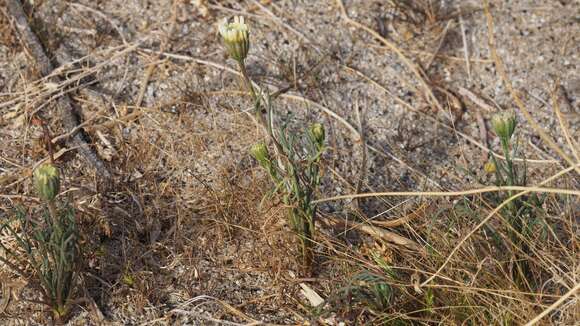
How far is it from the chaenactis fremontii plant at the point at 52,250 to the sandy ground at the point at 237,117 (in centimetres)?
9

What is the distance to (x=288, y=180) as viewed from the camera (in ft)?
7.15

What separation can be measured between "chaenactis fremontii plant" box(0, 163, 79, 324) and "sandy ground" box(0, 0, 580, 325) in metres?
0.09

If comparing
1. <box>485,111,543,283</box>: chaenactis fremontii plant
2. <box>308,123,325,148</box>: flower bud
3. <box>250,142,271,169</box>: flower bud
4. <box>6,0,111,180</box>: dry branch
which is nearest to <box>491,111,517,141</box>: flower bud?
<box>485,111,543,283</box>: chaenactis fremontii plant

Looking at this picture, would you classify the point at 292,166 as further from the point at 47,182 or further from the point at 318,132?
the point at 47,182

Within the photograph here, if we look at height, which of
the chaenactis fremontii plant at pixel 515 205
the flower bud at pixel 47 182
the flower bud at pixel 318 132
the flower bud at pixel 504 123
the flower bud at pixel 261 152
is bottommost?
the chaenactis fremontii plant at pixel 515 205

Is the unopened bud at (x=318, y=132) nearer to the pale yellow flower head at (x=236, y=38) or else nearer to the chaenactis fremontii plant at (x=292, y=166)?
the chaenactis fremontii plant at (x=292, y=166)

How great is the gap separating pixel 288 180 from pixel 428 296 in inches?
18.9

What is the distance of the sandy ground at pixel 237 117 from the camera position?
233cm

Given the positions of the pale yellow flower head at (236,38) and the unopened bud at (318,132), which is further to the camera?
the unopened bud at (318,132)

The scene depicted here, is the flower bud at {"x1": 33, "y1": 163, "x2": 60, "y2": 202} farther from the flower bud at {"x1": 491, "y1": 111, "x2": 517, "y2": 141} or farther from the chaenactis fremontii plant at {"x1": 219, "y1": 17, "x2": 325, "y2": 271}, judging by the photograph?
the flower bud at {"x1": 491, "y1": 111, "x2": 517, "y2": 141}

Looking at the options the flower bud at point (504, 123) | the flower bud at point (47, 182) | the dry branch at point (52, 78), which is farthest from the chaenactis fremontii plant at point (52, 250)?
the flower bud at point (504, 123)

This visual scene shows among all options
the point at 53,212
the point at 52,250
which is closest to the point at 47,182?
the point at 53,212

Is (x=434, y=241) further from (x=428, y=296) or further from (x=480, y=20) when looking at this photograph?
(x=480, y=20)

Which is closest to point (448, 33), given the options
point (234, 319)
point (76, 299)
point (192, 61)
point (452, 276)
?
point (192, 61)
